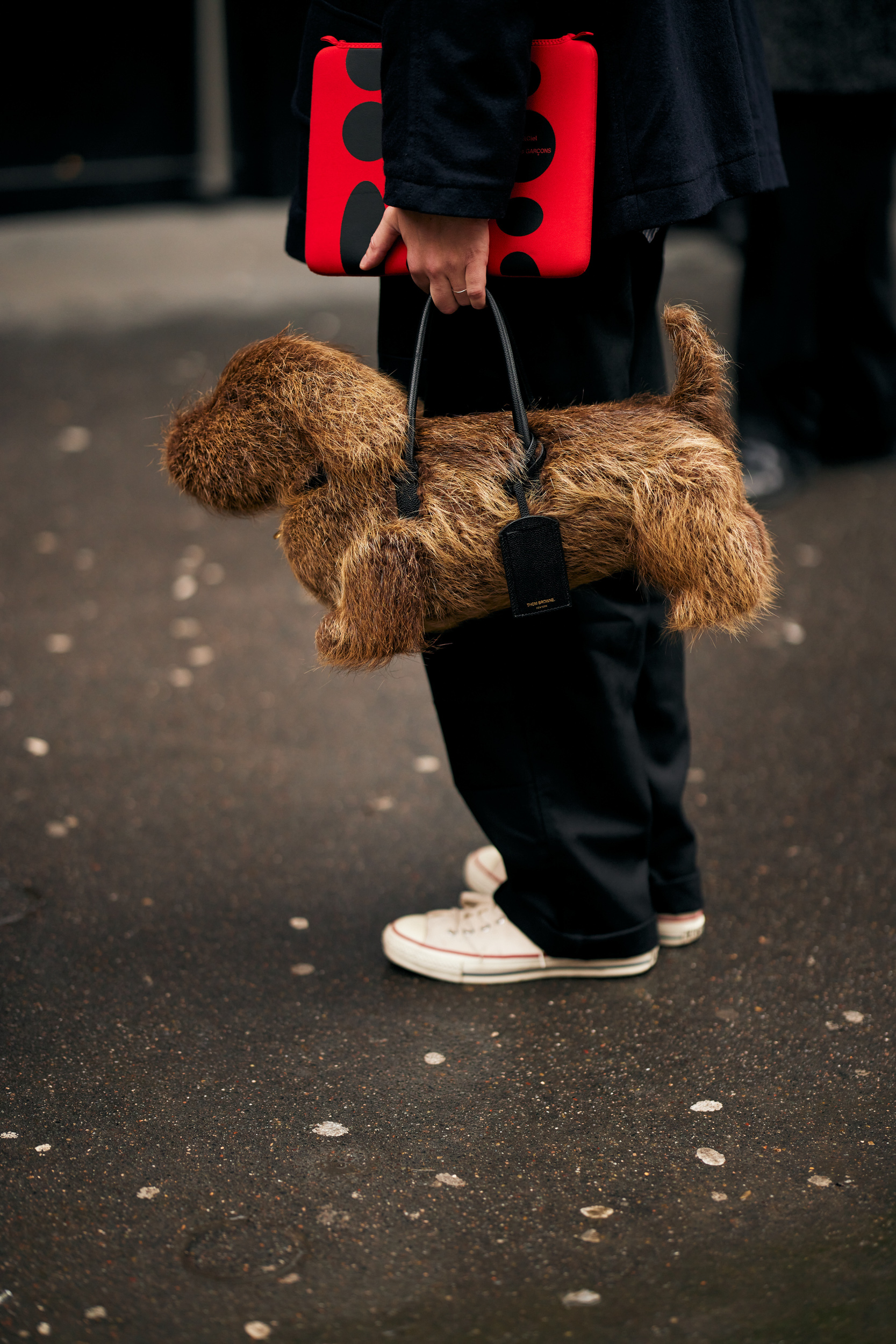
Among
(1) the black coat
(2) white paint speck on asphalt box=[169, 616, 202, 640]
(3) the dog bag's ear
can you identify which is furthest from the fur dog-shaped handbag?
(2) white paint speck on asphalt box=[169, 616, 202, 640]

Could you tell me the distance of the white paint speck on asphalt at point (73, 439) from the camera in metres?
5.42

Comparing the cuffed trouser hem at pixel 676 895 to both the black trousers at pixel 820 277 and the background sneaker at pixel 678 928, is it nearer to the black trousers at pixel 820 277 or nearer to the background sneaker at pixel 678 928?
the background sneaker at pixel 678 928

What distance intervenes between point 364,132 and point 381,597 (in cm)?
67

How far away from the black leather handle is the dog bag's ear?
4 centimetres

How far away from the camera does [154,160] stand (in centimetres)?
952

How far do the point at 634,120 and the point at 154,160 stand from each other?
341 inches

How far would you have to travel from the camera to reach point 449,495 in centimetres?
179

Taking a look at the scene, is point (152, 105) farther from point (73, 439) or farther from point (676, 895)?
point (676, 895)

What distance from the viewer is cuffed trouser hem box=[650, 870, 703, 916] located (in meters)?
2.40

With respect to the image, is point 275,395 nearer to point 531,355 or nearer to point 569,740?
point 531,355

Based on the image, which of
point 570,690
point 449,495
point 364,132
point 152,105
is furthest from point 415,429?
point 152,105

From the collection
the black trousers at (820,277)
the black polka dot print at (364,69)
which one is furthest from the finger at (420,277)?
the black trousers at (820,277)

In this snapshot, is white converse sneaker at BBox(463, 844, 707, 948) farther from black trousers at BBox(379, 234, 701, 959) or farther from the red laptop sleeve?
the red laptop sleeve

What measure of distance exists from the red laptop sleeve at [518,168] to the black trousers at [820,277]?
3.01 m
